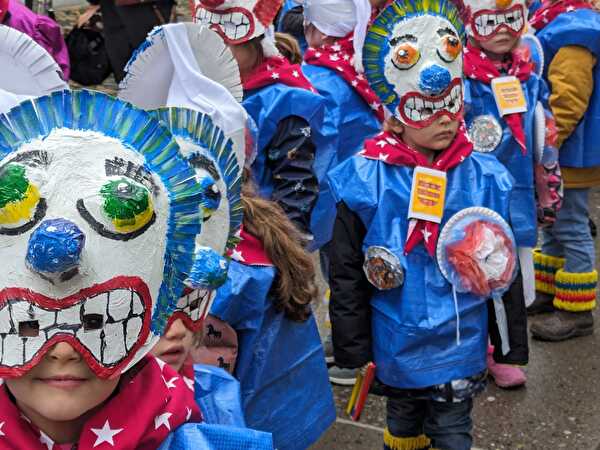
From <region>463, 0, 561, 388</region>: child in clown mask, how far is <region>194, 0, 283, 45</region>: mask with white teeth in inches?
43.1

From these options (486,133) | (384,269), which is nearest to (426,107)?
(384,269)

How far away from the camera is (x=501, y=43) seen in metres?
4.94

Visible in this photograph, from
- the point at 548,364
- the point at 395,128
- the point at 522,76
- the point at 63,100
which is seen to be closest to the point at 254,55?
the point at 395,128

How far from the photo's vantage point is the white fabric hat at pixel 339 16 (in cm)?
Answer: 530

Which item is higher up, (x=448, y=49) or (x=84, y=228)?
(x=84, y=228)

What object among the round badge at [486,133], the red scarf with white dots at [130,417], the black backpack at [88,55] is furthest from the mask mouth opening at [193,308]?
the black backpack at [88,55]

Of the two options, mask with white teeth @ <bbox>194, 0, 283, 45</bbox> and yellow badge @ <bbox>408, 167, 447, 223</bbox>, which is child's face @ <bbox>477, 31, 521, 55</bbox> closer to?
mask with white teeth @ <bbox>194, 0, 283, 45</bbox>

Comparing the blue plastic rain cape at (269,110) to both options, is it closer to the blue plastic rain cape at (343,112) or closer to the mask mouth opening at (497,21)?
the blue plastic rain cape at (343,112)

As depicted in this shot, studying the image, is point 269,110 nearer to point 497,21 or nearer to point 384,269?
point 384,269

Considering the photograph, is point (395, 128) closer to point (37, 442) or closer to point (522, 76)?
point (522, 76)

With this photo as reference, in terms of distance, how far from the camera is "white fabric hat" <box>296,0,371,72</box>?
5.30 m

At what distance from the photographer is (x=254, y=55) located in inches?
173

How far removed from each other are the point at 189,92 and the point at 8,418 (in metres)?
1.25

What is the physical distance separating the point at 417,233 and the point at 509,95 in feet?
4.74
